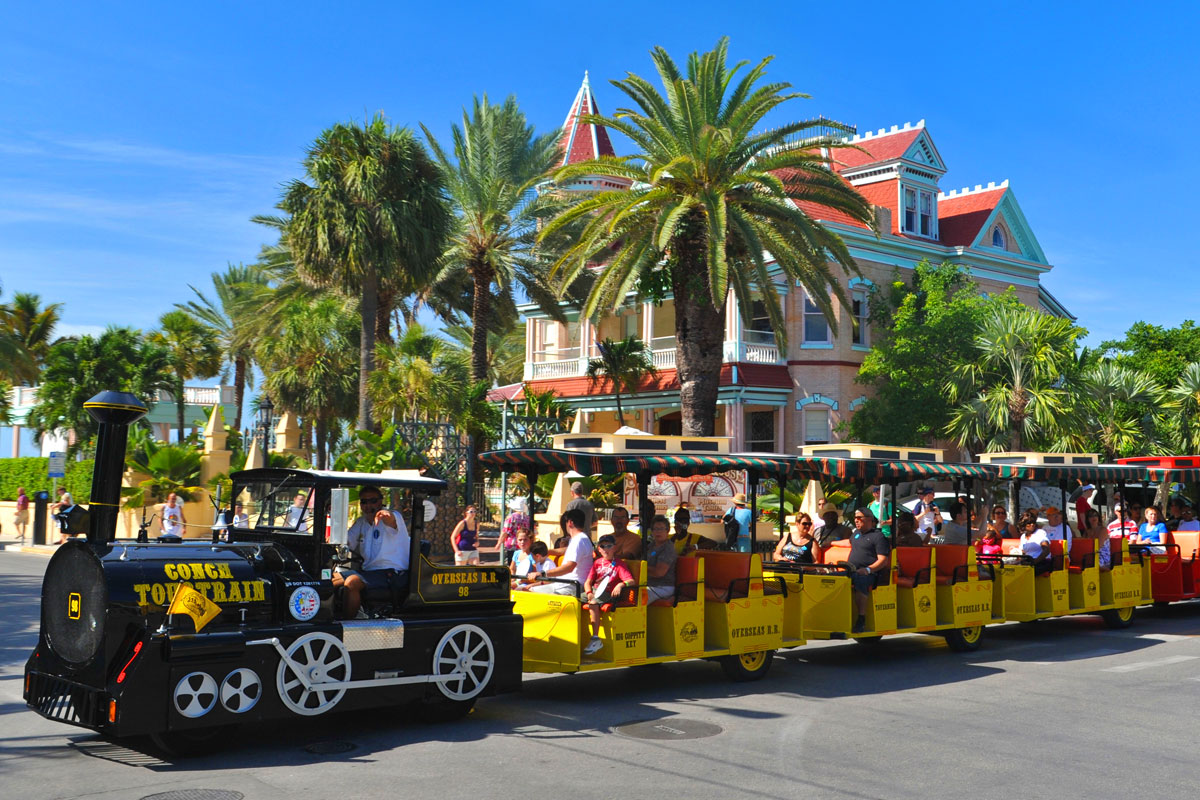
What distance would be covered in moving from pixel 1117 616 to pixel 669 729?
33.5 ft

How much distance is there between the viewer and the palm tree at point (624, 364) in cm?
3534

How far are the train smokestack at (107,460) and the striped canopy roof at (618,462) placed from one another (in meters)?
3.86

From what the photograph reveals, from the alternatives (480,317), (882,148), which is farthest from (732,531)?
(882,148)

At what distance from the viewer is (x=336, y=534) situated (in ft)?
28.6

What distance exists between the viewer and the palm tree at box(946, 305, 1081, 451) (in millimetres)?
28484

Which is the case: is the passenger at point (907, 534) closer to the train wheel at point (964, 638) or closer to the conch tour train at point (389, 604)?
the conch tour train at point (389, 604)

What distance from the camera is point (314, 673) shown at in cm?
815

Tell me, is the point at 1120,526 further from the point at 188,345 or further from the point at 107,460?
the point at 188,345

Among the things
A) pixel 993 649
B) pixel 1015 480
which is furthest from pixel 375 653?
pixel 1015 480

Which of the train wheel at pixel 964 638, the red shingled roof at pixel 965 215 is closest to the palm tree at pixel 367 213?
the red shingled roof at pixel 965 215

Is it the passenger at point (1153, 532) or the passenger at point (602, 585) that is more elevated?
the passenger at point (1153, 532)

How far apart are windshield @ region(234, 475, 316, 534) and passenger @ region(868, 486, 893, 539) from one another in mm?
6798

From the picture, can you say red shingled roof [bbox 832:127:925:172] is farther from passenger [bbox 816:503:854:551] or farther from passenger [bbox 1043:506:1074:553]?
passenger [bbox 816:503:854:551]

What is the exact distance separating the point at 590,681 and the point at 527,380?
29.1 meters
